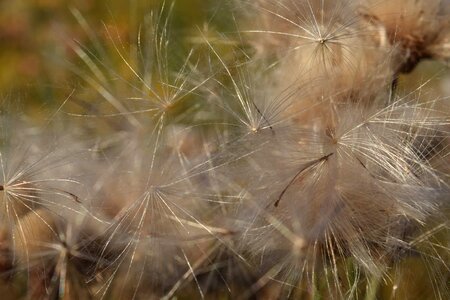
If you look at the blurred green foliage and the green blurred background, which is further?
the blurred green foliage

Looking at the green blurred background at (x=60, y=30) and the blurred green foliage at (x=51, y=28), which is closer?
the green blurred background at (x=60, y=30)

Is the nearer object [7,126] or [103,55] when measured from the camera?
[7,126]

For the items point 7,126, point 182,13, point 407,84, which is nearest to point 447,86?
point 407,84

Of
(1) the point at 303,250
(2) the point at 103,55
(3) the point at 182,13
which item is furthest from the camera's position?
(3) the point at 182,13

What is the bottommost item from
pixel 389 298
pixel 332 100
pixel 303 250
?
pixel 389 298

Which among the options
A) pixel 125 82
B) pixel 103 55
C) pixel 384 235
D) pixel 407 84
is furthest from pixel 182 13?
pixel 384 235

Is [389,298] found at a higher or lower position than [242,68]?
lower

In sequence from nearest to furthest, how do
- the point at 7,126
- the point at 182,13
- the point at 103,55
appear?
the point at 7,126
the point at 103,55
the point at 182,13

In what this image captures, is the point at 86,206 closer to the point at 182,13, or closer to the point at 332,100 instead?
the point at 332,100

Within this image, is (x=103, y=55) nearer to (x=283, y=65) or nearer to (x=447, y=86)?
(x=283, y=65)
